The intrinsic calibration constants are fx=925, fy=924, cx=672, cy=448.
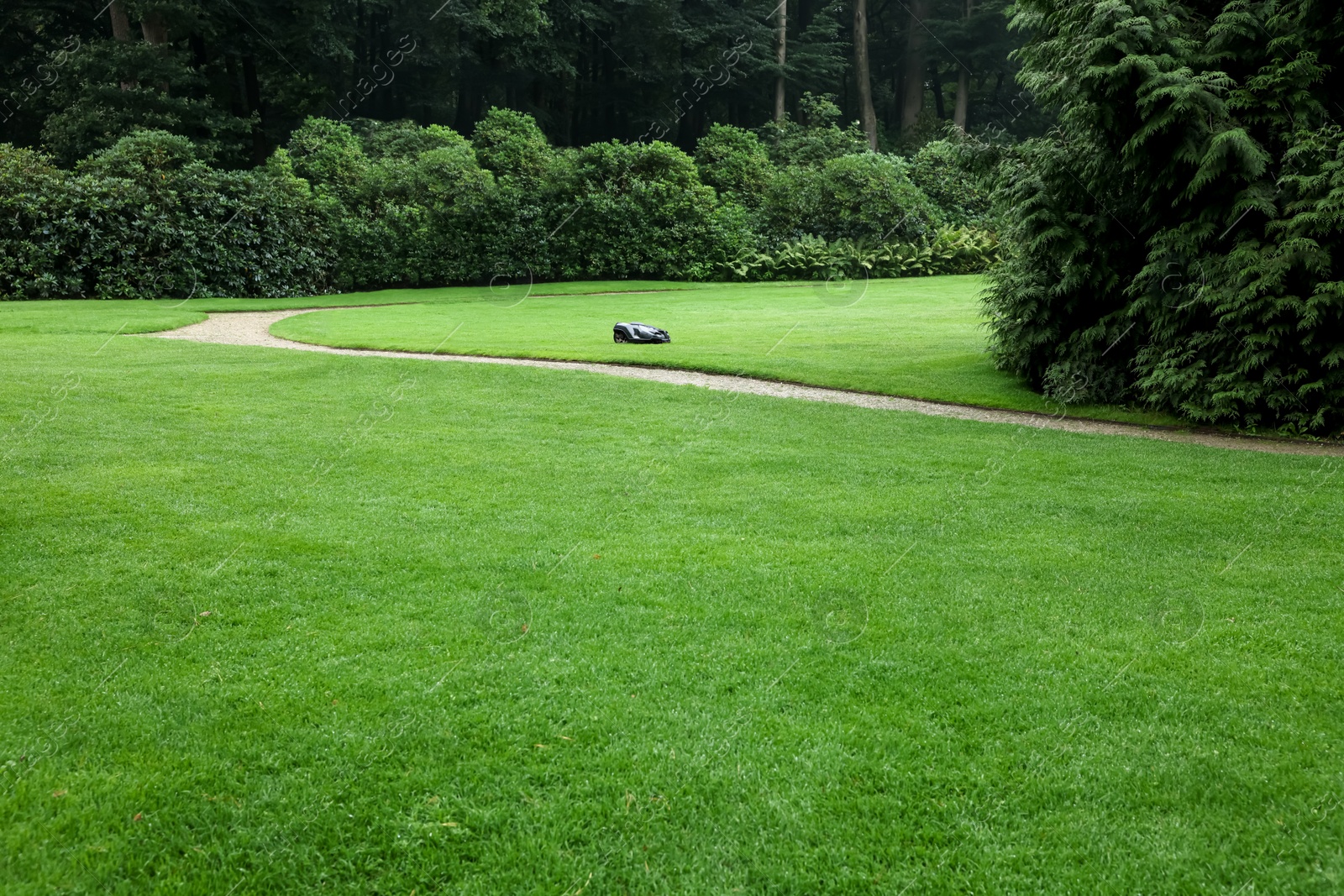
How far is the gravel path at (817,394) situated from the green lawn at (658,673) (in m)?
2.28

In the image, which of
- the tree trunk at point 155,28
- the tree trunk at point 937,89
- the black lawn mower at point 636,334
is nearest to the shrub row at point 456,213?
the tree trunk at point 155,28

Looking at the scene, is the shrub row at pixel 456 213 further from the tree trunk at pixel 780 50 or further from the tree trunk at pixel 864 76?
the tree trunk at pixel 864 76

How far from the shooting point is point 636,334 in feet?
64.9

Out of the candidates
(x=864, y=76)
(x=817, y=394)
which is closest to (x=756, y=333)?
(x=817, y=394)

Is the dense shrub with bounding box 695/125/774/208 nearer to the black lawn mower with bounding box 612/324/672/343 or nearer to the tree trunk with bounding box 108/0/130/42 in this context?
the black lawn mower with bounding box 612/324/672/343

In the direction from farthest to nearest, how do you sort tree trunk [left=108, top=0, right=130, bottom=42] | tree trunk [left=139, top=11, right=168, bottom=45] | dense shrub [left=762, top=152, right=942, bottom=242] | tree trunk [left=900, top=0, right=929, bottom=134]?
tree trunk [left=900, top=0, right=929, bottom=134], dense shrub [left=762, top=152, right=942, bottom=242], tree trunk [left=108, top=0, right=130, bottom=42], tree trunk [left=139, top=11, right=168, bottom=45]

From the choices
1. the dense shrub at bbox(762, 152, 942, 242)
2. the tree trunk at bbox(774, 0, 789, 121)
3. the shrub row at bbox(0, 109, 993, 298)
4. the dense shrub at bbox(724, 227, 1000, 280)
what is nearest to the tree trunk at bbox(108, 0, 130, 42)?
the shrub row at bbox(0, 109, 993, 298)

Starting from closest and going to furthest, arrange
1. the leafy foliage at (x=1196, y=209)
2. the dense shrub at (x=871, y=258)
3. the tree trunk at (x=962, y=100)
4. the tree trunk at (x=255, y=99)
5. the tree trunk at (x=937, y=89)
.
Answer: the leafy foliage at (x=1196, y=209) → the dense shrub at (x=871, y=258) → the tree trunk at (x=255, y=99) → the tree trunk at (x=962, y=100) → the tree trunk at (x=937, y=89)

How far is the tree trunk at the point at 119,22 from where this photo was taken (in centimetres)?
3500

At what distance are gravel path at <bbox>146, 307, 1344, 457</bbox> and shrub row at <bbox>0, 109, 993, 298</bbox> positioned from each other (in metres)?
8.47

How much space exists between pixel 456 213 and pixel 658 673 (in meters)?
31.2

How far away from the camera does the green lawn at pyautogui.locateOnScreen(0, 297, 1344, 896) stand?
12.3ft

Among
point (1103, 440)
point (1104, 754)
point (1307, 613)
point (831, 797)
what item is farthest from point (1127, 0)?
point (831, 797)

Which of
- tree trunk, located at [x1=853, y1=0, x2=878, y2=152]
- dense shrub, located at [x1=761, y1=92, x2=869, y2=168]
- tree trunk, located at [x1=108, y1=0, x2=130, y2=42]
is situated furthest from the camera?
tree trunk, located at [x1=853, y1=0, x2=878, y2=152]
